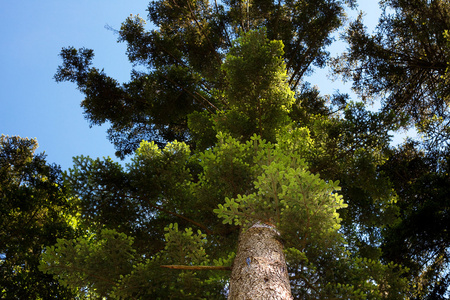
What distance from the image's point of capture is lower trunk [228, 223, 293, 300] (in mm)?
4016

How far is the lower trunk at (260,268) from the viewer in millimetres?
4016

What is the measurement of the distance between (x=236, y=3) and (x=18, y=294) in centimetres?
1239

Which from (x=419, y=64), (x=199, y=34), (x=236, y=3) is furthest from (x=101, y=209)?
(x=419, y=64)

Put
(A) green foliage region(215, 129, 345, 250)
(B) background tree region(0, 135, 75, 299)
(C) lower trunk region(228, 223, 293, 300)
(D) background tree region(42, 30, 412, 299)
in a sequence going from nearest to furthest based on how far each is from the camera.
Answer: (C) lower trunk region(228, 223, 293, 300)
(A) green foliage region(215, 129, 345, 250)
(D) background tree region(42, 30, 412, 299)
(B) background tree region(0, 135, 75, 299)

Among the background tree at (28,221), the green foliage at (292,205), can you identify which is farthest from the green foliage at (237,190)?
the background tree at (28,221)

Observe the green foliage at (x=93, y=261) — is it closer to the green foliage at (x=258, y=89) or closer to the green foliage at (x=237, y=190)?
the green foliage at (x=237, y=190)

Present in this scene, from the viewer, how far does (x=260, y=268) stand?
4367mm

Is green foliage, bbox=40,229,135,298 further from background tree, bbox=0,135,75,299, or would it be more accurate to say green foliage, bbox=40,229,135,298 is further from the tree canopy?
background tree, bbox=0,135,75,299

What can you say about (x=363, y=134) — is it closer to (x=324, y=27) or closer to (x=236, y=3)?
(x=324, y=27)

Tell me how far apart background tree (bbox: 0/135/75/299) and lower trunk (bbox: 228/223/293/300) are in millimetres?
6630

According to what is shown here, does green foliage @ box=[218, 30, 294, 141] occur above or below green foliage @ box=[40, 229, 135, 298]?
above

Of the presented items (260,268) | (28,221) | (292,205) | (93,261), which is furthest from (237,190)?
(28,221)

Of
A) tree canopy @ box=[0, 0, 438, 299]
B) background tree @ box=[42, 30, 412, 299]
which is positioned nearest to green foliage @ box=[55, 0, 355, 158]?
tree canopy @ box=[0, 0, 438, 299]

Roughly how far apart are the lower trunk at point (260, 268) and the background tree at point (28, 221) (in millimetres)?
6630
